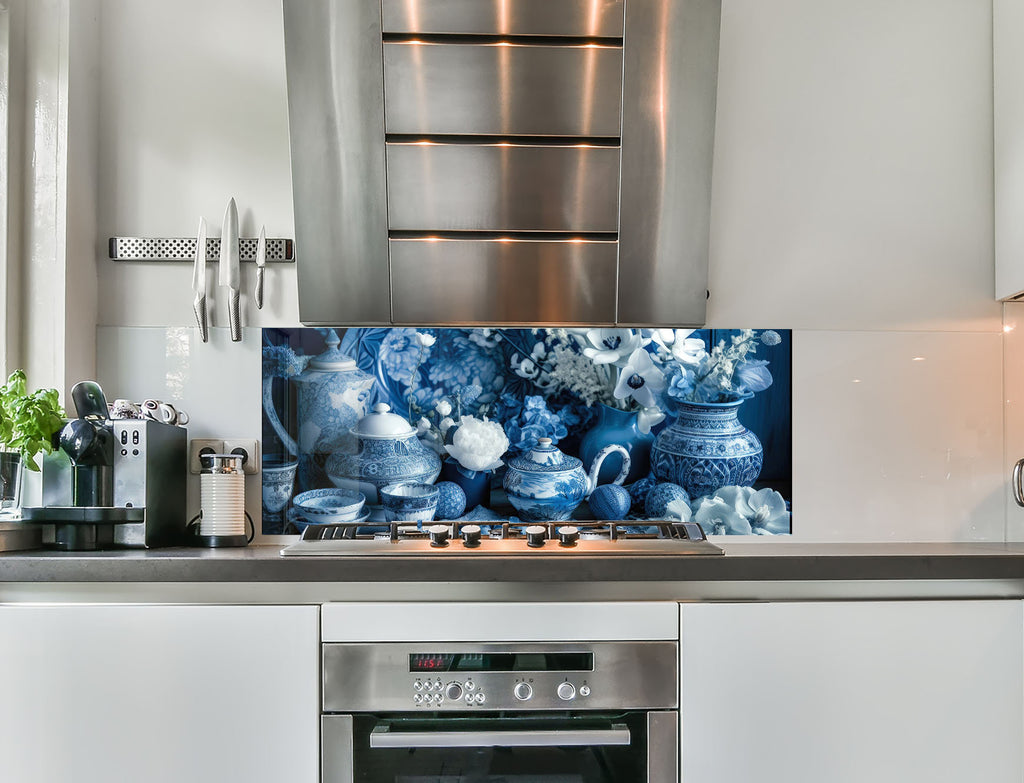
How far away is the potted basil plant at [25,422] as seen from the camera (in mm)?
1619

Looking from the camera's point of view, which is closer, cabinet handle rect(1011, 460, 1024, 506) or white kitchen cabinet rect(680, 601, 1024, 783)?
white kitchen cabinet rect(680, 601, 1024, 783)

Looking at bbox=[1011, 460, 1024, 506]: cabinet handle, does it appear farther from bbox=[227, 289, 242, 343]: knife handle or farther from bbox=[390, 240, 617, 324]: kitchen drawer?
bbox=[227, 289, 242, 343]: knife handle

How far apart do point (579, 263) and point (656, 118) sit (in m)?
0.38

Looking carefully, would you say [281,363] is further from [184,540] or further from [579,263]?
[579,263]

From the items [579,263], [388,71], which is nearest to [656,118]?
[579,263]

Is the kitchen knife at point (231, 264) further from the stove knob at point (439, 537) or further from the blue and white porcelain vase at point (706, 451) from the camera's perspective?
the blue and white porcelain vase at point (706, 451)

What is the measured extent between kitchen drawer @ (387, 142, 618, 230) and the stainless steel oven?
37.4 inches

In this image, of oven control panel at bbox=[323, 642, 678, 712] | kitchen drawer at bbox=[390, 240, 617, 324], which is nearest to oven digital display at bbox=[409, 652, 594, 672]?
oven control panel at bbox=[323, 642, 678, 712]

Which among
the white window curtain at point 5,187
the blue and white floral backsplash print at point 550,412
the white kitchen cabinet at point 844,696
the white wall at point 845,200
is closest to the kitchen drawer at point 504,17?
the white wall at point 845,200

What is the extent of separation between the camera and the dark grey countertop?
4.81 ft

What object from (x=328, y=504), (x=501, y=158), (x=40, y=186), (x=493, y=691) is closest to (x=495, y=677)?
(x=493, y=691)

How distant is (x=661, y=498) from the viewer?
2027mm

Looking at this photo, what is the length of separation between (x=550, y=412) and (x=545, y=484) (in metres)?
0.18

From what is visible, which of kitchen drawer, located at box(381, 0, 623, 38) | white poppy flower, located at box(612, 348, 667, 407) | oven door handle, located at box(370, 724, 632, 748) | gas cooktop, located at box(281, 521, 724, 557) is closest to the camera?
oven door handle, located at box(370, 724, 632, 748)
